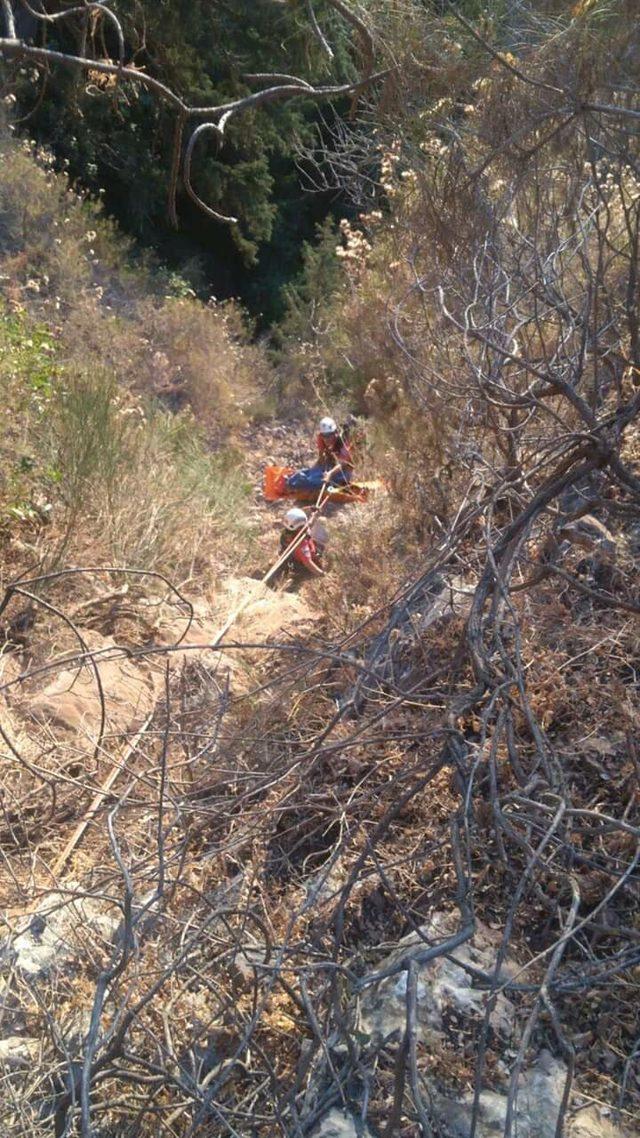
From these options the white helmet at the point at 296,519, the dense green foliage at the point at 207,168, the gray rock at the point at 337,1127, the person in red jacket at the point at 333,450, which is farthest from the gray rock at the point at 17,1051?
the dense green foliage at the point at 207,168

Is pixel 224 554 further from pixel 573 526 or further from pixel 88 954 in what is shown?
pixel 88 954

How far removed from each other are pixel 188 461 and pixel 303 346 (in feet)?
13.1

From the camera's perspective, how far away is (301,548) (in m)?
6.07

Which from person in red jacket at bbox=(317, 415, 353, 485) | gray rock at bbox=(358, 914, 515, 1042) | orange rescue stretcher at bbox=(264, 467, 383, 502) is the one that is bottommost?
orange rescue stretcher at bbox=(264, 467, 383, 502)

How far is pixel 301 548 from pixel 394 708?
356cm

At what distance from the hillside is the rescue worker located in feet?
0.70

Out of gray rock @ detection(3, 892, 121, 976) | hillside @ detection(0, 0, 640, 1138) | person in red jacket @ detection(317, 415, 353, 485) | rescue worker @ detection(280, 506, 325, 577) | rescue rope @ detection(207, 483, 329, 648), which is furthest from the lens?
person in red jacket @ detection(317, 415, 353, 485)

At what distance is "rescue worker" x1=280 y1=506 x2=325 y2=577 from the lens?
6004 millimetres

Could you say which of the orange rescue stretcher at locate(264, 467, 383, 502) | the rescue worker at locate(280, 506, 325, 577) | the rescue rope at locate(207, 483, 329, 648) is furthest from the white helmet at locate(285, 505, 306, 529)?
the orange rescue stretcher at locate(264, 467, 383, 502)

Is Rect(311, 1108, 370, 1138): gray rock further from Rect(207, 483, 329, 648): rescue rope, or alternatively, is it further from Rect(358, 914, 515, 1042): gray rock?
Rect(207, 483, 329, 648): rescue rope

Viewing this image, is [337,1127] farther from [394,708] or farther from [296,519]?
[296,519]

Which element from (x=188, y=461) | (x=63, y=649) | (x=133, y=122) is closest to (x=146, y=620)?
(x=63, y=649)

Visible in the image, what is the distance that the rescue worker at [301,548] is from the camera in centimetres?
600

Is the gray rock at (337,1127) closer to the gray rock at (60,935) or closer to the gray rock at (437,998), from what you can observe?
the gray rock at (437,998)
